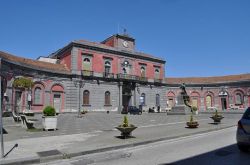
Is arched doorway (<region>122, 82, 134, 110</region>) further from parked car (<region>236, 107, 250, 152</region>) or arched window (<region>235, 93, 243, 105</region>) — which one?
parked car (<region>236, 107, 250, 152</region>)

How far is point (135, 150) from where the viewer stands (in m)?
8.84

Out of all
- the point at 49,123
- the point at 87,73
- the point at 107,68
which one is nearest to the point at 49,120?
the point at 49,123

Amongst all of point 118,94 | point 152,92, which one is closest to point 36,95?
point 118,94

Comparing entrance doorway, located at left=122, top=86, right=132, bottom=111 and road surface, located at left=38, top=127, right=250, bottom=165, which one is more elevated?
entrance doorway, located at left=122, top=86, right=132, bottom=111

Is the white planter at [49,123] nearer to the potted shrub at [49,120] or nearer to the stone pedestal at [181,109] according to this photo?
the potted shrub at [49,120]

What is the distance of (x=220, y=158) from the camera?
7.27m

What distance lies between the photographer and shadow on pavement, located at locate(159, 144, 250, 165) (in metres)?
6.70

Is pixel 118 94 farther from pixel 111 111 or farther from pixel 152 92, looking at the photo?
pixel 152 92

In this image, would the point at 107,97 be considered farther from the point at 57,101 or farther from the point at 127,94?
the point at 57,101

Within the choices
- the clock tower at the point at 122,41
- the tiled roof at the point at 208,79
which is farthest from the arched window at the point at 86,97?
the tiled roof at the point at 208,79

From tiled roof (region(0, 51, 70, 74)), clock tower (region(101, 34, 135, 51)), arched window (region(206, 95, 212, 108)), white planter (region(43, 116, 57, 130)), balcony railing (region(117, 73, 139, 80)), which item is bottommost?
white planter (region(43, 116, 57, 130))

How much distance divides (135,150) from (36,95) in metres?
26.4

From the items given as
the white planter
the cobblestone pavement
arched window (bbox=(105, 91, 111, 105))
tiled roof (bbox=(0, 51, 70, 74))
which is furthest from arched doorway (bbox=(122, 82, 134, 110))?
the white planter

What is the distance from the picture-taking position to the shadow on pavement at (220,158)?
670cm
